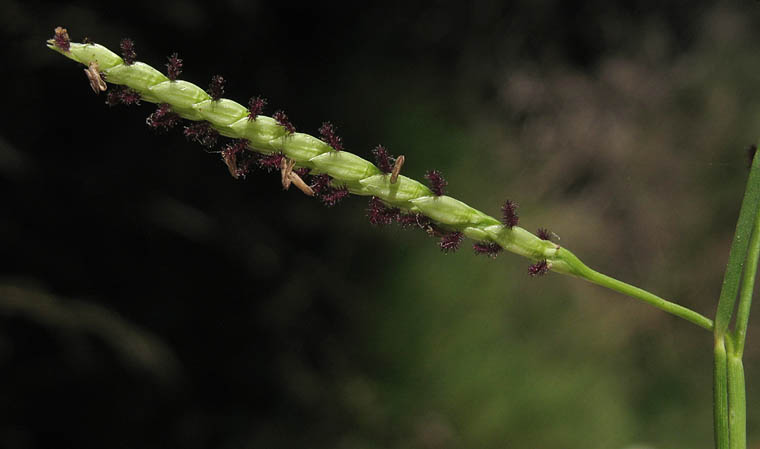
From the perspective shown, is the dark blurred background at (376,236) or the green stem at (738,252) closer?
the green stem at (738,252)

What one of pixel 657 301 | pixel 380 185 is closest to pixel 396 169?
pixel 380 185

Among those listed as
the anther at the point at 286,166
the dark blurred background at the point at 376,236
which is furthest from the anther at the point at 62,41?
the dark blurred background at the point at 376,236

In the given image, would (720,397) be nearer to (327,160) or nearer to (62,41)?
(327,160)

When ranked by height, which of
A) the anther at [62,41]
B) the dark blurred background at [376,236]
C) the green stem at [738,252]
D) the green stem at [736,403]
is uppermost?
the dark blurred background at [376,236]

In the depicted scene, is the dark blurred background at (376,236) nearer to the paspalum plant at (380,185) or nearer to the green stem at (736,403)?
the paspalum plant at (380,185)

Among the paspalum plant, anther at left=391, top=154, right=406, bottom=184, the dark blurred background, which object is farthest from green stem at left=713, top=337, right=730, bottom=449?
the dark blurred background

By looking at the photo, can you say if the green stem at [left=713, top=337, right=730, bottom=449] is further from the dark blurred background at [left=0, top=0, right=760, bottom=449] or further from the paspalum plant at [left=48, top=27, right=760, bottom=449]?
the dark blurred background at [left=0, top=0, right=760, bottom=449]
